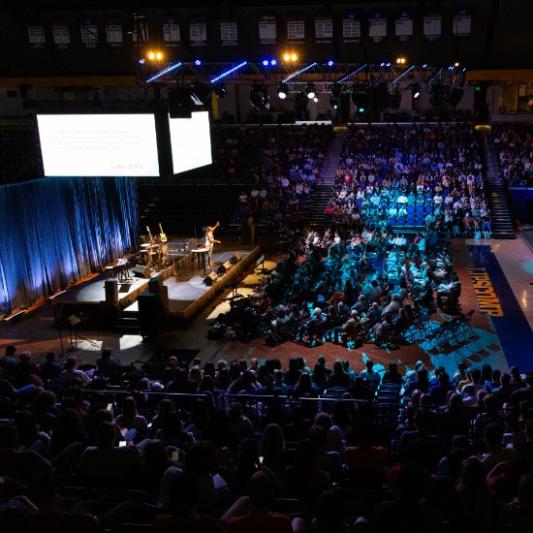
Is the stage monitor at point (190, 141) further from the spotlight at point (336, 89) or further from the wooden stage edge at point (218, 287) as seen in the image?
the wooden stage edge at point (218, 287)

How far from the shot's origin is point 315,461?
4266 mm

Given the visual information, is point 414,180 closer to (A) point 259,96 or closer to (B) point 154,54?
(A) point 259,96

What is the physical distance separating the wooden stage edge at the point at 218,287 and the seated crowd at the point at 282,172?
325 centimetres

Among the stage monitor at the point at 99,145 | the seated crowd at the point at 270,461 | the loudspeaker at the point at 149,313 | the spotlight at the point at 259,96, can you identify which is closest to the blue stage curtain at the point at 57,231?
the stage monitor at the point at 99,145

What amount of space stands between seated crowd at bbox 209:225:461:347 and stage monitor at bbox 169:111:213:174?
314cm

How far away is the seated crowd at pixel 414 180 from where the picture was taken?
2183 centimetres

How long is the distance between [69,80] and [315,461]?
1192 cm

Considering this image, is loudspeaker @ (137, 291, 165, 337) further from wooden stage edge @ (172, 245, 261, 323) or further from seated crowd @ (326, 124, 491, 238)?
seated crowd @ (326, 124, 491, 238)

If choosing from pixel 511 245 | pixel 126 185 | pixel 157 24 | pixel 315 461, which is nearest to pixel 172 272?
pixel 126 185

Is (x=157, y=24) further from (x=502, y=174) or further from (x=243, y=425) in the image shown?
(x=502, y=174)

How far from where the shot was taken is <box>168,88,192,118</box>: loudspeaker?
38.6 feet

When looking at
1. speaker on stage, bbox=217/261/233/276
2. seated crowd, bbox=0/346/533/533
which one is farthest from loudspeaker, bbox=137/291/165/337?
seated crowd, bbox=0/346/533/533

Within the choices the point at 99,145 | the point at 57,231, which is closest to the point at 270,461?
the point at 99,145

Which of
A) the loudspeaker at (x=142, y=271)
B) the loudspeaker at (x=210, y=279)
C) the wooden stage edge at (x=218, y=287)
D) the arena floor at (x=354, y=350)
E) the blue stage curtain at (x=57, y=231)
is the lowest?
the arena floor at (x=354, y=350)
